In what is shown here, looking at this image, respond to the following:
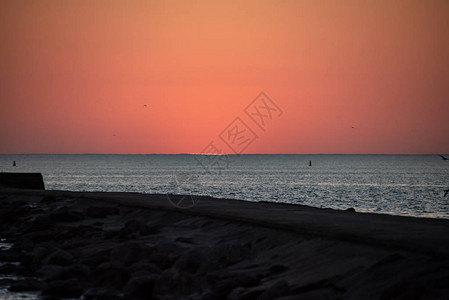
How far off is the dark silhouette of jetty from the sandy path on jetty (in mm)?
19751

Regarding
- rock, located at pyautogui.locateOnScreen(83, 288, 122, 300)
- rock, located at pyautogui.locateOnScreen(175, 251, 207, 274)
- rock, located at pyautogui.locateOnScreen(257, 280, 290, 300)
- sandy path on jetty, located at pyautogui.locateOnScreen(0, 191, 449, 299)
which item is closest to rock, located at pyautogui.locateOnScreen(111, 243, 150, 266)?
A: sandy path on jetty, located at pyautogui.locateOnScreen(0, 191, 449, 299)

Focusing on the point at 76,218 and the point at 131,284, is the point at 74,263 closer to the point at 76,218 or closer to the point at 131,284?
the point at 131,284

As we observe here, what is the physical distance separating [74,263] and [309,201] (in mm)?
46463

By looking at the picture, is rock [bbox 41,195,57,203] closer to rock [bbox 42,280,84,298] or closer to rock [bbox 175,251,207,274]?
rock [bbox 42,280,84,298]

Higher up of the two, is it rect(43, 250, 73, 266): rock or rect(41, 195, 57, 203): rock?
rect(41, 195, 57, 203): rock

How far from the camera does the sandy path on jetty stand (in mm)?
9234

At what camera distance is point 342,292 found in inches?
359

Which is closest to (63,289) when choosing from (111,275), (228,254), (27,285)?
(111,275)

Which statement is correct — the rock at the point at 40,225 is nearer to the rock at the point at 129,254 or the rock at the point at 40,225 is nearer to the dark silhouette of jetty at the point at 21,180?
the rock at the point at 129,254

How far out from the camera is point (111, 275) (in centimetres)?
1142

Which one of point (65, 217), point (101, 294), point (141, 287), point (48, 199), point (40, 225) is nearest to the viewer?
point (141, 287)

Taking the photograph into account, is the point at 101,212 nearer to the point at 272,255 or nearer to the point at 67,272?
the point at 67,272

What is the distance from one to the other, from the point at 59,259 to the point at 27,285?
5.14 feet

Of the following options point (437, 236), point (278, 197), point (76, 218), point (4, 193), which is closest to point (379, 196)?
point (278, 197)
